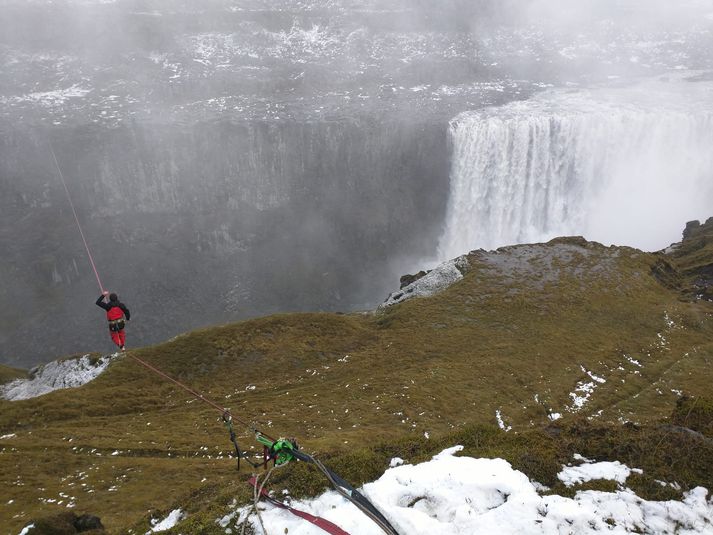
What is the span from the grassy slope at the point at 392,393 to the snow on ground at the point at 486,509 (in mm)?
670

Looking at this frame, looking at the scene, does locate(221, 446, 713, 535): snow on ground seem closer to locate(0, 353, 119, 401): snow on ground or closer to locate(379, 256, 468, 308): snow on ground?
locate(0, 353, 119, 401): snow on ground

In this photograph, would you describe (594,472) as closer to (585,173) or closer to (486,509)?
(486,509)

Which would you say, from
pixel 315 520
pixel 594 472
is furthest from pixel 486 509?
pixel 315 520

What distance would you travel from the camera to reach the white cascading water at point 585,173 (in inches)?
3986

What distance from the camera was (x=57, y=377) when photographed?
4819cm

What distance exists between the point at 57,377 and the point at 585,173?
354ft

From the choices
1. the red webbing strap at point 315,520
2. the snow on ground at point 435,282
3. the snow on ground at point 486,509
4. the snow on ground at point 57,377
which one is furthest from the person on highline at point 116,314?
the snow on ground at point 435,282

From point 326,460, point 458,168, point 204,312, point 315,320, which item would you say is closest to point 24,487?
point 326,460

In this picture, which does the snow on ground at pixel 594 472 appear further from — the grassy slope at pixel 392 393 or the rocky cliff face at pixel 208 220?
the rocky cliff face at pixel 208 220

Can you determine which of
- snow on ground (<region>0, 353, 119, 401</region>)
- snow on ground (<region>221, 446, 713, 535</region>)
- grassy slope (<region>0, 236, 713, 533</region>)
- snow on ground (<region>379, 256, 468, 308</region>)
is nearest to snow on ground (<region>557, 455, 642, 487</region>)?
snow on ground (<region>221, 446, 713, 535</region>)

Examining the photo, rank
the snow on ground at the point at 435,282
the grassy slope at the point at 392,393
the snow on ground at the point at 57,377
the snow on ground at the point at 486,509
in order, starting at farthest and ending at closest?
the snow on ground at the point at 435,282 < the snow on ground at the point at 57,377 < the grassy slope at the point at 392,393 < the snow on ground at the point at 486,509

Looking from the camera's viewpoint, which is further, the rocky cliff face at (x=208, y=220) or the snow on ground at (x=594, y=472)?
the rocky cliff face at (x=208, y=220)

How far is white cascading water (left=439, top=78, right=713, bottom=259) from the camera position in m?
101

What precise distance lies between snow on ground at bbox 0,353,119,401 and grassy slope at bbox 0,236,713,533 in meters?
3.64
